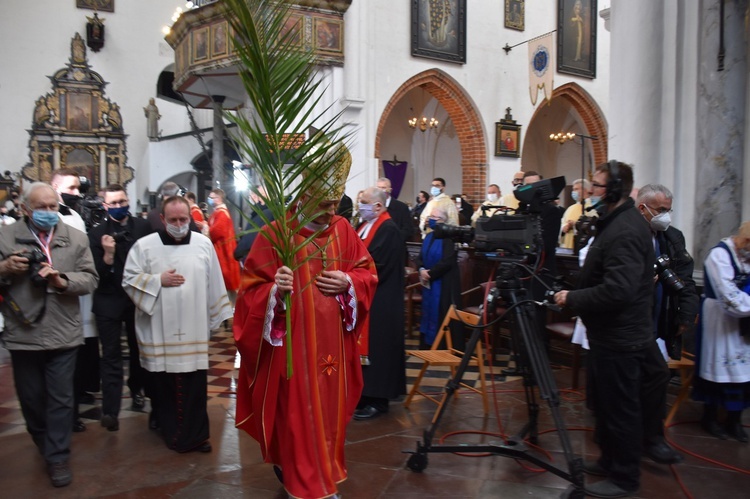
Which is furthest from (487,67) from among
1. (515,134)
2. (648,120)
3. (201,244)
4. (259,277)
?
(259,277)

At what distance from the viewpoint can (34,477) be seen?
3.94 meters

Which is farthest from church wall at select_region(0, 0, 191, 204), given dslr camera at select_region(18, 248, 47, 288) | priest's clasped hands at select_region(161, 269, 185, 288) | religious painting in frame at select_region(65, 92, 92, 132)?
dslr camera at select_region(18, 248, 47, 288)

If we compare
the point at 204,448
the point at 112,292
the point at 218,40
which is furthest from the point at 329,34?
the point at 204,448

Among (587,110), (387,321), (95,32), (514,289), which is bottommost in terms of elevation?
(387,321)

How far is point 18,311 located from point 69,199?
1.62m

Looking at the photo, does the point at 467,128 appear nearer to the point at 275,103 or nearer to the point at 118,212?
the point at 118,212

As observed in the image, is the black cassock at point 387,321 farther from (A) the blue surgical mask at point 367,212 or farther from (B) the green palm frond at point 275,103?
(B) the green palm frond at point 275,103

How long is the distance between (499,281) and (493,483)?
115cm

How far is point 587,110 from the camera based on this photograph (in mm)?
16422

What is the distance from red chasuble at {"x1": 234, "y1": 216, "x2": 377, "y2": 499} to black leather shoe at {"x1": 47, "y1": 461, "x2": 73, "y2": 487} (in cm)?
117

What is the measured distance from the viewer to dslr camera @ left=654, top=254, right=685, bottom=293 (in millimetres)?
4207

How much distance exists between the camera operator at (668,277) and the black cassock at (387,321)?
1.82 meters

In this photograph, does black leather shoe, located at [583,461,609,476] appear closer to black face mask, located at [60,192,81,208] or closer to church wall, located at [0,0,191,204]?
black face mask, located at [60,192,81,208]

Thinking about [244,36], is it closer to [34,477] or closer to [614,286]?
[614,286]
